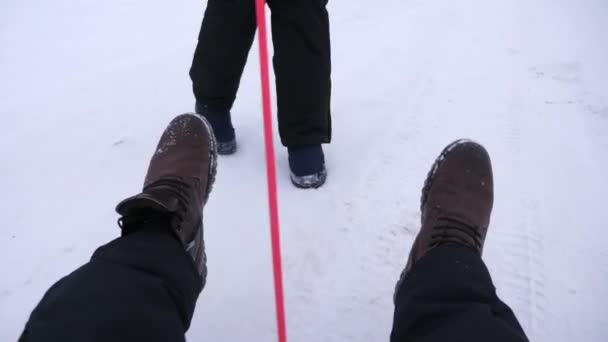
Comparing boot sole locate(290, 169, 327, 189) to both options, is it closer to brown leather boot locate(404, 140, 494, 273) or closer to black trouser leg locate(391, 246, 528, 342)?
brown leather boot locate(404, 140, 494, 273)

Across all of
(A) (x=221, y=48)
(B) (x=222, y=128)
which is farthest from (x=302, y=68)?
(B) (x=222, y=128)

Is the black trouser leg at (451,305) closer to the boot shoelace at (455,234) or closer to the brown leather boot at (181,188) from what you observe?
the boot shoelace at (455,234)

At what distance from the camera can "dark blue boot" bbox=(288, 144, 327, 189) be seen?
1332mm

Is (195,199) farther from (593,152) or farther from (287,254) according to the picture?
(593,152)

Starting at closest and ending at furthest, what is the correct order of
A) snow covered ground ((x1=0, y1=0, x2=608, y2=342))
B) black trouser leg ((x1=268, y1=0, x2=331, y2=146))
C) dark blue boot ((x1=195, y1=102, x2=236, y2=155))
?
snow covered ground ((x1=0, y1=0, x2=608, y2=342)), black trouser leg ((x1=268, y1=0, x2=331, y2=146)), dark blue boot ((x1=195, y1=102, x2=236, y2=155))

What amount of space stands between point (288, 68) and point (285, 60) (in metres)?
0.03

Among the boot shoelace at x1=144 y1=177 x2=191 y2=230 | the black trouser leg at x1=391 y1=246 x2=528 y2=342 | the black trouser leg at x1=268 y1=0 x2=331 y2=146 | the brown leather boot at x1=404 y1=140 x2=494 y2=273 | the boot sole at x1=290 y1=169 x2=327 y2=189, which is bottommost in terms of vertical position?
the boot sole at x1=290 y1=169 x2=327 y2=189

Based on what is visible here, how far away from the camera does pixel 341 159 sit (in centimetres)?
152

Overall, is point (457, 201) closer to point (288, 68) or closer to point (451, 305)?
point (451, 305)

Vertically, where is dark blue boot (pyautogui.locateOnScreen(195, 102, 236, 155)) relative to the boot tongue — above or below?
below

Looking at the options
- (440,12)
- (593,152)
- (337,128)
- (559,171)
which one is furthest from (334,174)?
(440,12)

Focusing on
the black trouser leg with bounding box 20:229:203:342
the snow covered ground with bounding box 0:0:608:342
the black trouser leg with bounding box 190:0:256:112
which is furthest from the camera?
the black trouser leg with bounding box 190:0:256:112

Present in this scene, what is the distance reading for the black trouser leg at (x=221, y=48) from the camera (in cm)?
129

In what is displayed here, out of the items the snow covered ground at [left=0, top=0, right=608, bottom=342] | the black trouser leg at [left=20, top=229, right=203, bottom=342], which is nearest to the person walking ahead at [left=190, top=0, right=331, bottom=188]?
the snow covered ground at [left=0, top=0, right=608, bottom=342]
